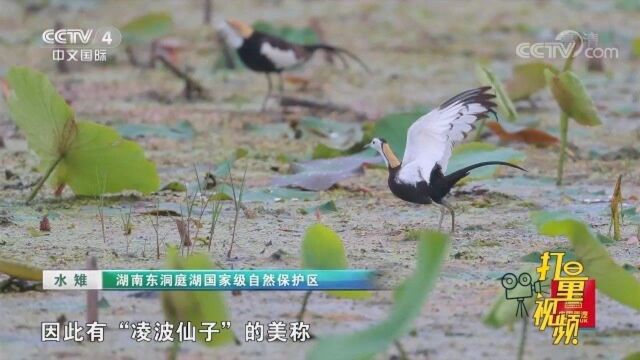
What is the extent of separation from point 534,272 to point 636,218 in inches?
47.4

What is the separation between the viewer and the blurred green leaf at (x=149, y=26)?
19.9 ft

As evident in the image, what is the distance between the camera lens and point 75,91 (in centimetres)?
604

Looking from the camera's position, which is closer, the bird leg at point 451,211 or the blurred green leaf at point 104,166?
the bird leg at point 451,211

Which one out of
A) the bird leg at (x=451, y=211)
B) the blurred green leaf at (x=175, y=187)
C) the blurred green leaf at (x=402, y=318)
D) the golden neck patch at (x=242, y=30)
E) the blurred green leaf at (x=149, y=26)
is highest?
the blurred green leaf at (x=149, y=26)

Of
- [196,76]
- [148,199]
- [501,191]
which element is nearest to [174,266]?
[148,199]

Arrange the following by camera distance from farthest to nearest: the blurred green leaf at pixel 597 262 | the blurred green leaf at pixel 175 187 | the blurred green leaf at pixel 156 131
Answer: the blurred green leaf at pixel 156 131 → the blurred green leaf at pixel 175 187 → the blurred green leaf at pixel 597 262

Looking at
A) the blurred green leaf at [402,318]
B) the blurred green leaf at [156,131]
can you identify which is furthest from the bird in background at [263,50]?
the blurred green leaf at [402,318]

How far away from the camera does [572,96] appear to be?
3.82 metres

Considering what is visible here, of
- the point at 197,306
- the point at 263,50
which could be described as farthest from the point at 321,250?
the point at 263,50

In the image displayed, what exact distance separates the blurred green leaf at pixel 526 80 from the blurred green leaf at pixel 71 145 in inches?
58.2

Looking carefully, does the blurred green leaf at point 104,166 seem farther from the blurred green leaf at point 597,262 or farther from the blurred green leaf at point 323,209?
the blurred green leaf at point 597,262

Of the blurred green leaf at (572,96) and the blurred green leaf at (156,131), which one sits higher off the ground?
the blurred green leaf at (156,131)

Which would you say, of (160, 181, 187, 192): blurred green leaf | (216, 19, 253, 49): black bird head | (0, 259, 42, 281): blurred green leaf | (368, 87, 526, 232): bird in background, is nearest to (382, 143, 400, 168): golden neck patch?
(368, 87, 526, 232): bird in background

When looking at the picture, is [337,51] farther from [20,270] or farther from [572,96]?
[20,270]
